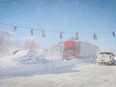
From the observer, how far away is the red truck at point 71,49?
124ft

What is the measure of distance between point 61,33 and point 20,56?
36.8 feet

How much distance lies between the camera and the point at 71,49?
3828 centimetres

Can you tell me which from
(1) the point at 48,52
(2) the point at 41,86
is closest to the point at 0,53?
(1) the point at 48,52

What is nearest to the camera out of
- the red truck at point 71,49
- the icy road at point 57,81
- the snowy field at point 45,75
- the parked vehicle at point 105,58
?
the icy road at point 57,81

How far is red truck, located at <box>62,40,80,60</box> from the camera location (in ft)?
124

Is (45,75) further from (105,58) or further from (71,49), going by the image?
(71,49)

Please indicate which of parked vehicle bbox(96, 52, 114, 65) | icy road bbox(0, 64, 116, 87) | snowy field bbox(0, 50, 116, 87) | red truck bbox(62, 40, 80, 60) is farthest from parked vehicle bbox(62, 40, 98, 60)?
icy road bbox(0, 64, 116, 87)

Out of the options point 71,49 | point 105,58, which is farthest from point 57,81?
point 71,49

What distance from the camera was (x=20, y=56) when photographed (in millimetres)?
27266

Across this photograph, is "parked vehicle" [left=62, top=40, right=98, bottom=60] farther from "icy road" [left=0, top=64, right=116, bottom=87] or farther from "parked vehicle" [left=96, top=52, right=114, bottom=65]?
"icy road" [left=0, top=64, right=116, bottom=87]

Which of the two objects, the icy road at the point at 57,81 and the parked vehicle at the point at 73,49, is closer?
the icy road at the point at 57,81

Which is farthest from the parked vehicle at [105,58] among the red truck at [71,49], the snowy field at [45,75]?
the red truck at [71,49]

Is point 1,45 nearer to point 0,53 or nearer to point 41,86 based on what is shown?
point 0,53

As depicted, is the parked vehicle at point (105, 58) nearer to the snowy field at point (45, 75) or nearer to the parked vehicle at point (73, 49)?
the snowy field at point (45, 75)
